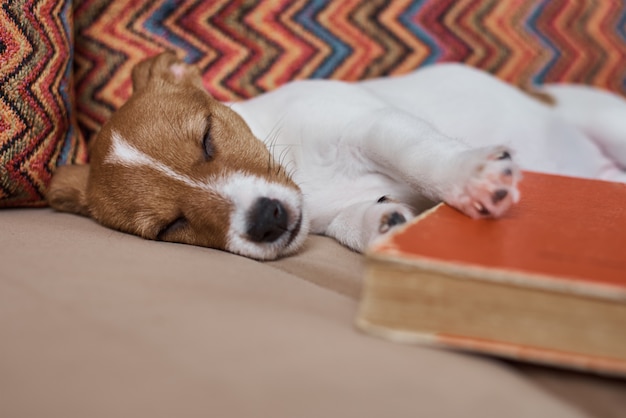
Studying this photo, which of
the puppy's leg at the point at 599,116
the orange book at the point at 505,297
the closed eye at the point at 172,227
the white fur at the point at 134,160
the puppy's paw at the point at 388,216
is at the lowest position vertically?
the puppy's leg at the point at 599,116

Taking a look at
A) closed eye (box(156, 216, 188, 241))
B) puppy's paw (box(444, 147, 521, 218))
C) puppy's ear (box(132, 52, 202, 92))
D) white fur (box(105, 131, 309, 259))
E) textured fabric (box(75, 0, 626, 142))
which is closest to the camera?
puppy's paw (box(444, 147, 521, 218))

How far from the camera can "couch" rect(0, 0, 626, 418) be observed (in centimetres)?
80

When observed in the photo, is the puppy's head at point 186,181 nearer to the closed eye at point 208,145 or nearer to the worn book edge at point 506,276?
the closed eye at point 208,145

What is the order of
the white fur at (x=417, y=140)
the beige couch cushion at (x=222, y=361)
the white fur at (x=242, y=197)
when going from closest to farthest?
the beige couch cushion at (x=222, y=361) → the white fur at (x=417, y=140) → the white fur at (x=242, y=197)

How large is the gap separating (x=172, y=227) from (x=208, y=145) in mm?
239

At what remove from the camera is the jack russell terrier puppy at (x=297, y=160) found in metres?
1.45

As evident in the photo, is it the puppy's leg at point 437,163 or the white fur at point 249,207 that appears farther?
the white fur at point 249,207

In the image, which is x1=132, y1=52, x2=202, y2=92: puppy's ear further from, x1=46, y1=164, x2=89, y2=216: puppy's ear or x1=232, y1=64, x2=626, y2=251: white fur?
x1=46, y1=164, x2=89, y2=216: puppy's ear

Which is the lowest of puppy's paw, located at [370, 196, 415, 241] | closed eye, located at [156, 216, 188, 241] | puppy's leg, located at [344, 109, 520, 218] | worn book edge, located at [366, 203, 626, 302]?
closed eye, located at [156, 216, 188, 241]

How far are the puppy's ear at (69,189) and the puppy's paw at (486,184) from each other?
3.49 feet

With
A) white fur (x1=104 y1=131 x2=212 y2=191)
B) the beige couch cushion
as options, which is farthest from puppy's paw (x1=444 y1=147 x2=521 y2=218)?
white fur (x1=104 y1=131 x2=212 y2=191)

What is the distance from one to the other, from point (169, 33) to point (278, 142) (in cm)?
65

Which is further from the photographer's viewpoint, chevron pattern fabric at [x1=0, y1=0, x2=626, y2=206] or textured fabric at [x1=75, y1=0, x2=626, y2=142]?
textured fabric at [x1=75, y1=0, x2=626, y2=142]

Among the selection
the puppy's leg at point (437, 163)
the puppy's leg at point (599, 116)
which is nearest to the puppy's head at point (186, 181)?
the puppy's leg at point (437, 163)
